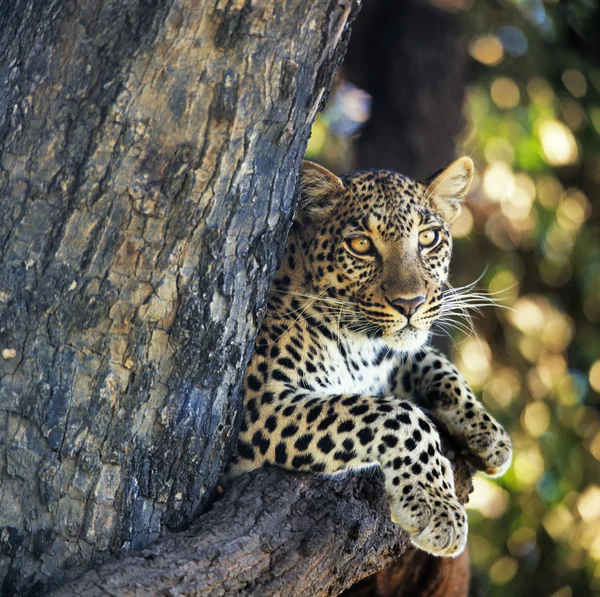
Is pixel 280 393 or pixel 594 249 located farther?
pixel 594 249

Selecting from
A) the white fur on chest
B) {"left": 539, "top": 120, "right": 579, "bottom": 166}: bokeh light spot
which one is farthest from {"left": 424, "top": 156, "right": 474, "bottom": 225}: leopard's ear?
{"left": 539, "top": 120, "right": 579, "bottom": 166}: bokeh light spot

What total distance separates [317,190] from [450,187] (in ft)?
2.65

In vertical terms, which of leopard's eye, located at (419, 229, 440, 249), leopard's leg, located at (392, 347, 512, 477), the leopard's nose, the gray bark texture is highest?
the gray bark texture

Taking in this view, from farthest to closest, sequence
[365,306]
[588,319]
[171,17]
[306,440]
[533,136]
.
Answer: [588,319] < [533,136] < [365,306] < [306,440] < [171,17]

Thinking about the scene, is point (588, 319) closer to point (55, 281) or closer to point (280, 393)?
point (280, 393)

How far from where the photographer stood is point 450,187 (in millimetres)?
5066

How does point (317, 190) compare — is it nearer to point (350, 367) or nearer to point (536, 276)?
point (350, 367)

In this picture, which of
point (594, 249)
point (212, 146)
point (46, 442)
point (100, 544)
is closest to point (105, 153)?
point (212, 146)

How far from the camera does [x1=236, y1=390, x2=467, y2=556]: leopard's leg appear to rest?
153 inches

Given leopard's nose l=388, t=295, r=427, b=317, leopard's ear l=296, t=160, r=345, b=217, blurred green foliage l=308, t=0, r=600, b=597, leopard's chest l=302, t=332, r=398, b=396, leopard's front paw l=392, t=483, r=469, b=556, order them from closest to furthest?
leopard's front paw l=392, t=483, r=469, b=556, leopard's nose l=388, t=295, r=427, b=317, leopard's chest l=302, t=332, r=398, b=396, leopard's ear l=296, t=160, r=345, b=217, blurred green foliage l=308, t=0, r=600, b=597

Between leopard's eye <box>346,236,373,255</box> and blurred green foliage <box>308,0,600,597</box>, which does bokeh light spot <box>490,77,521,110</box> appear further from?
leopard's eye <box>346,236,373,255</box>

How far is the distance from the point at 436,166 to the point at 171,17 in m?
5.83

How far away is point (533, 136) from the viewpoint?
28.9 feet

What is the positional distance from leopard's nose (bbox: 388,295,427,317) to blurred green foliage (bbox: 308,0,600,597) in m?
4.21
